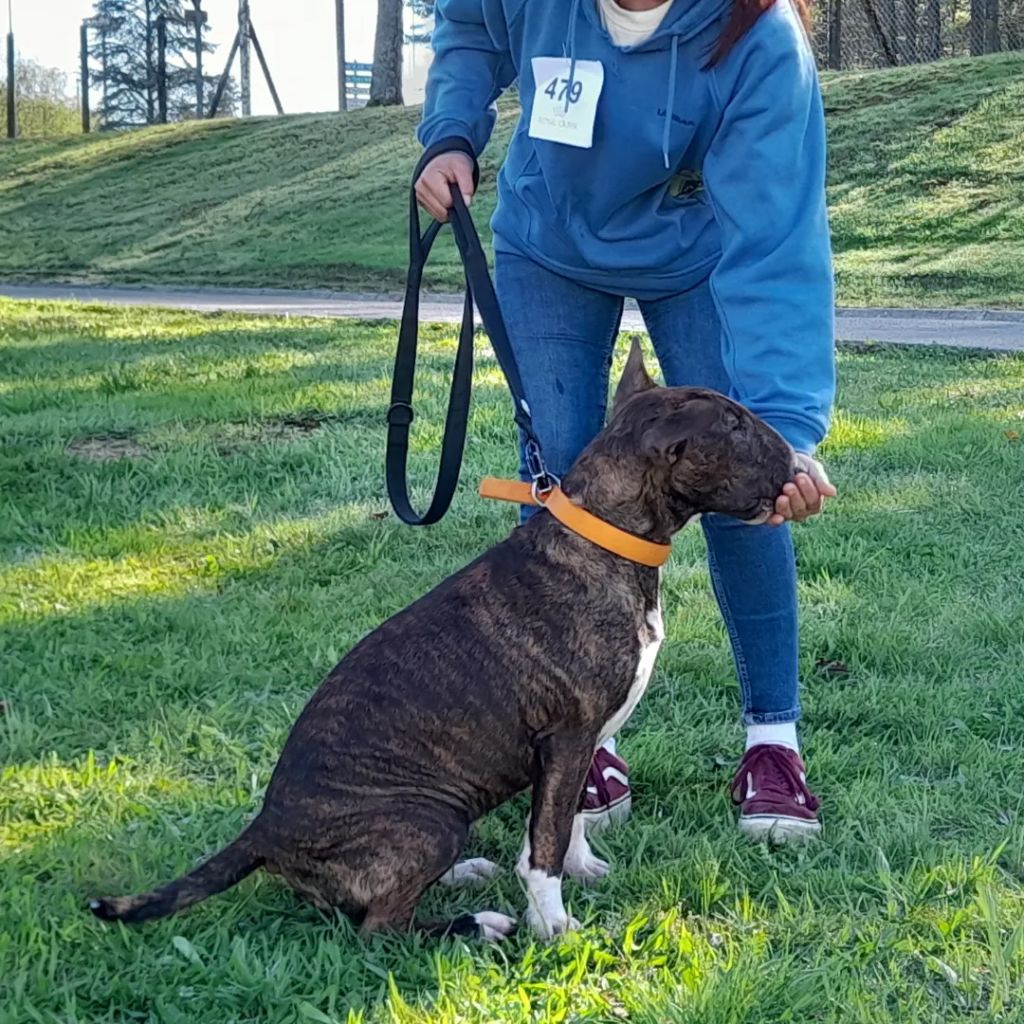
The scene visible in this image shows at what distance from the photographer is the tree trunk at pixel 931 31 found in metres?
28.1

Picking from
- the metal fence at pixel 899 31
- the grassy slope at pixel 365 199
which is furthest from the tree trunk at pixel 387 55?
the metal fence at pixel 899 31

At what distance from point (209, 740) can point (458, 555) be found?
5.81 ft

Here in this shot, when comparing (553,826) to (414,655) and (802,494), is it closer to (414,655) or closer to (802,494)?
(414,655)

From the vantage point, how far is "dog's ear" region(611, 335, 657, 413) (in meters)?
3.04

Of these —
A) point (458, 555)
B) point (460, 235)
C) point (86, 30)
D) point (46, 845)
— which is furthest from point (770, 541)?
point (86, 30)

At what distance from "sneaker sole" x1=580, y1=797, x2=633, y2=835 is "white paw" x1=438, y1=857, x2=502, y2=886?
0.28m

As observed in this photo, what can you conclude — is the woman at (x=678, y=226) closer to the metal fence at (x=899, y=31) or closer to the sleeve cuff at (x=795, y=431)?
the sleeve cuff at (x=795, y=431)

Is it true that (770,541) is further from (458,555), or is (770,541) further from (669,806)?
(458,555)

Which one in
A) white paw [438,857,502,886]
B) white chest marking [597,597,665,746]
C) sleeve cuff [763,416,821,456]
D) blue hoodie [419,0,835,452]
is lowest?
white paw [438,857,502,886]

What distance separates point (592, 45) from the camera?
3072mm

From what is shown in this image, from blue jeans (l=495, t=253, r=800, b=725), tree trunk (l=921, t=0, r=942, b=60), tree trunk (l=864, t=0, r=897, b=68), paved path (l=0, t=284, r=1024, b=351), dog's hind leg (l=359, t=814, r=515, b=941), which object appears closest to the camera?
dog's hind leg (l=359, t=814, r=515, b=941)

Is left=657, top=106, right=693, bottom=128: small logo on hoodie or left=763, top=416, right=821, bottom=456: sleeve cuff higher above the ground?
left=657, top=106, right=693, bottom=128: small logo on hoodie

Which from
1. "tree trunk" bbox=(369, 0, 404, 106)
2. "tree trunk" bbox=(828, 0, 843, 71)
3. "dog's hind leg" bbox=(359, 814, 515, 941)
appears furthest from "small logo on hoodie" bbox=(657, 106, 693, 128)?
"tree trunk" bbox=(369, 0, 404, 106)

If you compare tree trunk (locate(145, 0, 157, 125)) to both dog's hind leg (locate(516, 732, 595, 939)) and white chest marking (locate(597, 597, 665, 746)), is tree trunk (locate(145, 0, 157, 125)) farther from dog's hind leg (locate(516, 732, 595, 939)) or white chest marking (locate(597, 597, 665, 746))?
dog's hind leg (locate(516, 732, 595, 939))
